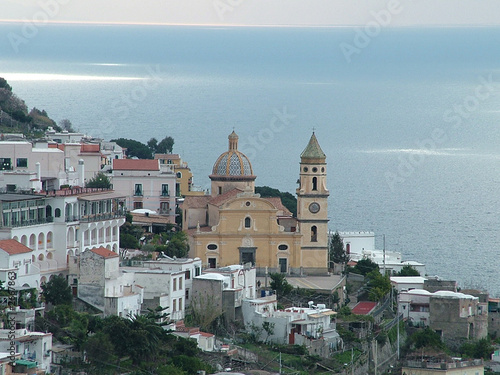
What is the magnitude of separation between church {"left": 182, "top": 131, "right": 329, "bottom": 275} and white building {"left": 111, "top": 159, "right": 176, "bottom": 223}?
8.02m

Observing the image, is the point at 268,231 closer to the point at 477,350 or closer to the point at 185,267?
the point at 185,267

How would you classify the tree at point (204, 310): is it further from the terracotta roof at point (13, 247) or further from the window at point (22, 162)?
the window at point (22, 162)

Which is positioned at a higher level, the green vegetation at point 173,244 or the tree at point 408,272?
the green vegetation at point 173,244

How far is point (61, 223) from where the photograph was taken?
51.8 m

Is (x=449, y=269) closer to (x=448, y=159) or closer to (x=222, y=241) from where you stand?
(x=222, y=241)

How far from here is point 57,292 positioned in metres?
47.9

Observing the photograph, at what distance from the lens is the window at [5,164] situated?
6188cm

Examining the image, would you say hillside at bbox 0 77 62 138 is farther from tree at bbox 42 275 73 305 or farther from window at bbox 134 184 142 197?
tree at bbox 42 275 73 305

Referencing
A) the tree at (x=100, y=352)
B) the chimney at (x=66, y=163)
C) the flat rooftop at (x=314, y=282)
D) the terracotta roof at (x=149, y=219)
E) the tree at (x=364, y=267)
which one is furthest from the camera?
the terracotta roof at (x=149, y=219)

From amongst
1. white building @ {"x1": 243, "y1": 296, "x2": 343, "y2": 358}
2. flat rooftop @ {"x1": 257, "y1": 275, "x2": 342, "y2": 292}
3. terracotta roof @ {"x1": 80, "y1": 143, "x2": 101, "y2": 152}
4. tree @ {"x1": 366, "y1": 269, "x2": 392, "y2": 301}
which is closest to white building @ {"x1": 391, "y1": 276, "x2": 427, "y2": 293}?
tree @ {"x1": 366, "y1": 269, "x2": 392, "y2": 301}

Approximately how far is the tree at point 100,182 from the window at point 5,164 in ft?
16.8

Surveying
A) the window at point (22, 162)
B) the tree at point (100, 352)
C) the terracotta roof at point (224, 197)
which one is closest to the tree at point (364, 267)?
the terracotta roof at point (224, 197)

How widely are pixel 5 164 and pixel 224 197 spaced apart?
8602 mm

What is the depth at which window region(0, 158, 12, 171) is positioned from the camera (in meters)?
61.9
